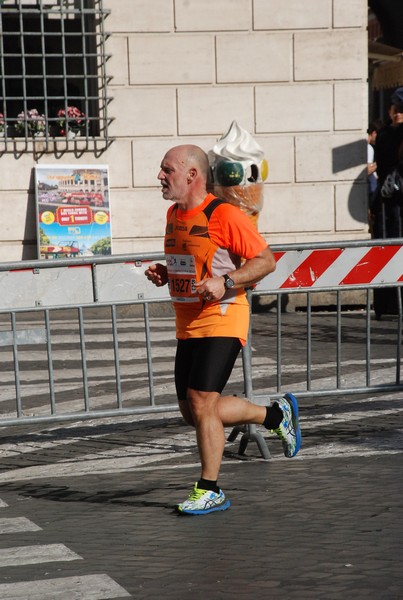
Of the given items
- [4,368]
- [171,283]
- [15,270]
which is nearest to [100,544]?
[171,283]

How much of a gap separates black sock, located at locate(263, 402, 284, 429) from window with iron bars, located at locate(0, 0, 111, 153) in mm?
8370

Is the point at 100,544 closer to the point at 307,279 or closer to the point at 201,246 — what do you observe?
the point at 201,246

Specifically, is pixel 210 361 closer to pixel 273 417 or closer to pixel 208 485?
pixel 208 485

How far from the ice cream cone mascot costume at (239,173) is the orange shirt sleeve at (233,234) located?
42 cm

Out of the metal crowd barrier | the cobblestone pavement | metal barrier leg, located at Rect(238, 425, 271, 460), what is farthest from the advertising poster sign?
metal barrier leg, located at Rect(238, 425, 271, 460)

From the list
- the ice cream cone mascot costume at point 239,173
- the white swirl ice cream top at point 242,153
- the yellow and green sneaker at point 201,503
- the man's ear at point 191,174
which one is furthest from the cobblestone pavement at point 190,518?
the white swirl ice cream top at point 242,153

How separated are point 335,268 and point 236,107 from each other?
7108mm

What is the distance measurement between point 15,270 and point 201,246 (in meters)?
1.86

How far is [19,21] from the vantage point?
14594 millimetres

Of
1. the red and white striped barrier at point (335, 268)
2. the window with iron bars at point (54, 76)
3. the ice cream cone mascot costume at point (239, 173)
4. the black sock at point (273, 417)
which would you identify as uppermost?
the window with iron bars at point (54, 76)

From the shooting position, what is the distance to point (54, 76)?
1472 cm

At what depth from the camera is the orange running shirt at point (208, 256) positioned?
627 cm

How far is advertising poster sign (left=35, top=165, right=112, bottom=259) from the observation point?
1460 centimetres

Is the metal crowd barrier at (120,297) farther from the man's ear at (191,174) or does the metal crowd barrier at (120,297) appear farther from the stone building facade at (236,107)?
the stone building facade at (236,107)
